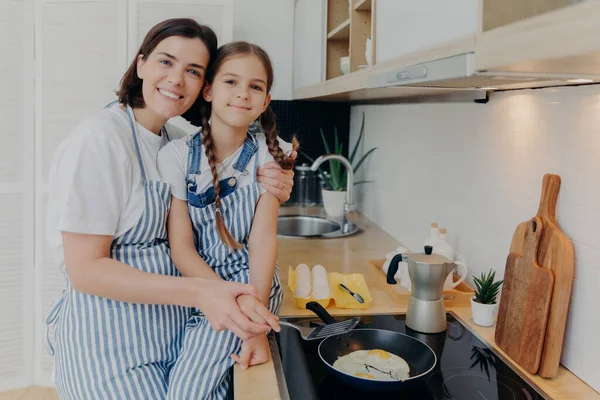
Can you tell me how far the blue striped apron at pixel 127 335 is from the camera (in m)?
1.19

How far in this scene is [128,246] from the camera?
1.24 meters

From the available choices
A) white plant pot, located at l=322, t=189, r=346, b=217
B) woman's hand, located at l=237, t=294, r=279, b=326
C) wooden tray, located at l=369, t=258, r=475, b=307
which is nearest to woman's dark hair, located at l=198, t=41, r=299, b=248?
woman's hand, located at l=237, t=294, r=279, b=326

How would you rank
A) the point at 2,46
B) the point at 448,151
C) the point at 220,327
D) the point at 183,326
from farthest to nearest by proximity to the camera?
the point at 2,46, the point at 448,151, the point at 183,326, the point at 220,327

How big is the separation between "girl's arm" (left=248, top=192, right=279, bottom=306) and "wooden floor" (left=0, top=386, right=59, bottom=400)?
187 cm

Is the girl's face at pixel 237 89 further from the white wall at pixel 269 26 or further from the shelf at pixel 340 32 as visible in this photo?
the white wall at pixel 269 26

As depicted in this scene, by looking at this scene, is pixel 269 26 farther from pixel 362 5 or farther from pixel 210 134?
pixel 210 134

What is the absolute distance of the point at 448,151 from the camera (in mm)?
1909

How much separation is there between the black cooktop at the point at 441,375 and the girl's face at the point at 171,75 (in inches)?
24.8

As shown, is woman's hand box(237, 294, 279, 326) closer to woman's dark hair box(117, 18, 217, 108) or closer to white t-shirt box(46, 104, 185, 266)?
white t-shirt box(46, 104, 185, 266)

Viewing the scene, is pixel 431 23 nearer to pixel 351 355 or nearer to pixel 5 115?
pixel 351 355

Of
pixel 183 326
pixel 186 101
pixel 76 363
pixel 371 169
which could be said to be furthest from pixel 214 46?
pixel 371 169

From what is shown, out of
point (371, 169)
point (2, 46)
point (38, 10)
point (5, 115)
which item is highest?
point (38, 10)

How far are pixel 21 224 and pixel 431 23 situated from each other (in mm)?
2251

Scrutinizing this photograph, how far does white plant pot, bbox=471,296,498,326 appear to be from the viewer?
1473 mm
